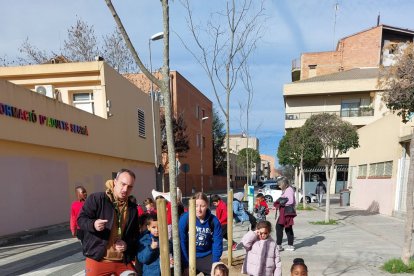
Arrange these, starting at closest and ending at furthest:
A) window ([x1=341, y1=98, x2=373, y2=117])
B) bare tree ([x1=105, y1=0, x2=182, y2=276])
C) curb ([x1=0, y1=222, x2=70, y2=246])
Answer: bare tree ([x1=105, y1=0, x2=182, y2=276]) < curb ([x1=0, y1=222, x2=70, y2=246]) < window ([x1=341, y1=98, x2=373, y2=117])

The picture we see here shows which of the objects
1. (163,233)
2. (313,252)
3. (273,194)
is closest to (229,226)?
(313,252)

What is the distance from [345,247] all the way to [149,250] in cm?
631

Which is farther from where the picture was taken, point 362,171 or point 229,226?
point 362,171

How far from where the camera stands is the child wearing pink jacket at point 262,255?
4.20 metres

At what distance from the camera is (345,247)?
8070 mm

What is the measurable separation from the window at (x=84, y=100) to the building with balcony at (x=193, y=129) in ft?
33.5

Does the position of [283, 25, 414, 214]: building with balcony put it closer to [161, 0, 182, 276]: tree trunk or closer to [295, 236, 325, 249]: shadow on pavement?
[295, 236, 325, 249]: shadow on pavement

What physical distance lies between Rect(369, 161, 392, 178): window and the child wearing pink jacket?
12.2 meters

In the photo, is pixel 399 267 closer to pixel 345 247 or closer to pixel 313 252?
pixel 313 252

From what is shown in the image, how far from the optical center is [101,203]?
9.59ft

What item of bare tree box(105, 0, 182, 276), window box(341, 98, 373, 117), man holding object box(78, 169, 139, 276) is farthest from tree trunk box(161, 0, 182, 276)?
window box(341, 98, 373, 117)

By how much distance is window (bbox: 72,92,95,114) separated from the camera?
18.0 meters

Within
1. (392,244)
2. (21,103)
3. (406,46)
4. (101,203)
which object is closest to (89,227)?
(101,203)

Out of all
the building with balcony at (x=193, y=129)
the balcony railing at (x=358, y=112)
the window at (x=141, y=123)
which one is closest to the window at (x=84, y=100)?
the window at (x=141, y=123)
